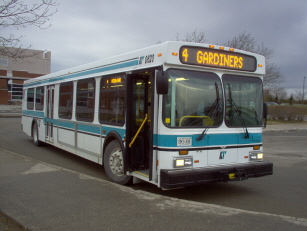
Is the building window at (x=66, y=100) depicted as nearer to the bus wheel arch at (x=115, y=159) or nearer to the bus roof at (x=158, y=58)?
the bus roof at (x=158, y=58)

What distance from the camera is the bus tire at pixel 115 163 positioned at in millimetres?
6729

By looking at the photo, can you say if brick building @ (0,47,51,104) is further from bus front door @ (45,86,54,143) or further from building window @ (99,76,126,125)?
building window @ (99,76,126,125)

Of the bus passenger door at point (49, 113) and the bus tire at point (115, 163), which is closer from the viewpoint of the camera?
the bus tire at point (115, 163)

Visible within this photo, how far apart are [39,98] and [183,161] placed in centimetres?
850

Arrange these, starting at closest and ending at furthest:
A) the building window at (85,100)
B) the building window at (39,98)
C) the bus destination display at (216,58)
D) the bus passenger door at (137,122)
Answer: the bus destination display at (216,58) < the bus passenger door at (137,122) < the building window at (85,100) < the building window at (39,98)

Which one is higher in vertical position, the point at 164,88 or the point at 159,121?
the point at 164,88

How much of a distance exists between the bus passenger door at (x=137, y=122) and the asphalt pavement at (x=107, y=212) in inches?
30.1

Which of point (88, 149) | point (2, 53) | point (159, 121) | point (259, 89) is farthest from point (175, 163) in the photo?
point (2, 53)

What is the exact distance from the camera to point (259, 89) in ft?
22.1

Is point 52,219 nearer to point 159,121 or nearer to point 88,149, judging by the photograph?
point 159,121

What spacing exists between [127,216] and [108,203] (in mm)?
642

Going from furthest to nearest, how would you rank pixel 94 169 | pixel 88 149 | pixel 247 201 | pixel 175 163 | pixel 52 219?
1. pixel 94 169
2. pixel 88 149
3. pixel 247 201
4. pixel 175 163
5. pixel 52 219

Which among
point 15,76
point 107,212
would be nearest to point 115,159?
point 107,212

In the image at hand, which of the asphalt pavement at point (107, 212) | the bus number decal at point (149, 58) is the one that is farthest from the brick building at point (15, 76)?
the asphalt pavement at point (107, 212)
